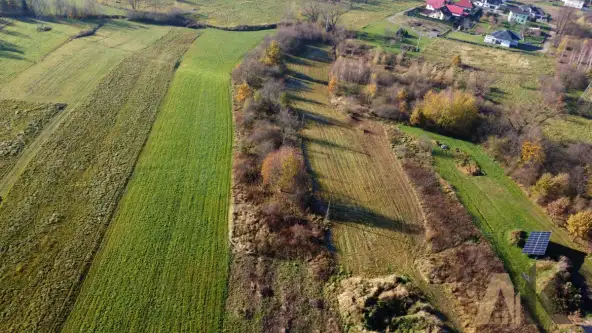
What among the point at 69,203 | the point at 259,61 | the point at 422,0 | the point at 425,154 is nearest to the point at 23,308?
the point at 69,203

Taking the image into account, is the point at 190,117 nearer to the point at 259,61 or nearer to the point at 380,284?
the point at 259,61

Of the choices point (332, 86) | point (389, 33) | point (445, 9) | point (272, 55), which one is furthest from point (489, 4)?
point (272, 55)

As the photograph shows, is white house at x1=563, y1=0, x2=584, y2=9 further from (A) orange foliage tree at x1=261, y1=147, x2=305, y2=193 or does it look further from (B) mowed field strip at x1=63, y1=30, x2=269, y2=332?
(A) orange foliage tree at x1=261, y1=147, x2=305, y2=193

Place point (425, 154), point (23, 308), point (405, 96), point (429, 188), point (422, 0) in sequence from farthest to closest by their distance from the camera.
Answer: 1. point (422, 0)
2. point (405, 96)
3. point (425, 154)
4. point (429, 188)
5. point (23, 308)

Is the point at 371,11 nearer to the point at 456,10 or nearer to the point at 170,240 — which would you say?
the point at 456,10

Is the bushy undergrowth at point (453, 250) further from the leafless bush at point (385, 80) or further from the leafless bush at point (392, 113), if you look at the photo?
the leafless bush at point (385, 80)
